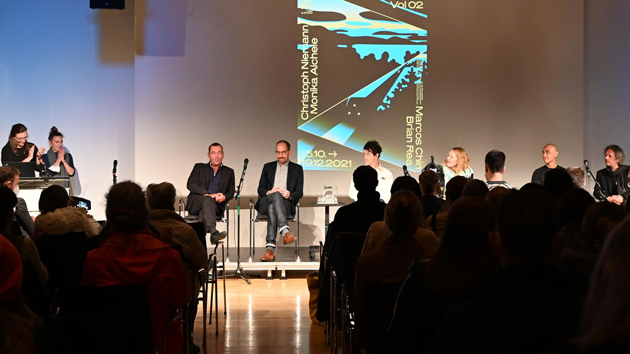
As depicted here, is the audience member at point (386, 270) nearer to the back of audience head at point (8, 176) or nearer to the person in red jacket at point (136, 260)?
the person in red jacket at point (136, 260)

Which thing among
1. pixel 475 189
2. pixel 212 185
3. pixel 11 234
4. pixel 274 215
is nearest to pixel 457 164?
pixel 274 215

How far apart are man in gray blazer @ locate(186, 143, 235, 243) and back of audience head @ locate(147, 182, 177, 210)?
11.0ft

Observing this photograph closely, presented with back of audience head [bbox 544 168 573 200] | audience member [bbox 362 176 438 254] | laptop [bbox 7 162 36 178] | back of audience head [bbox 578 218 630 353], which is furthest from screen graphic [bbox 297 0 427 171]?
back of audience head [bbox 578 218 630 353]

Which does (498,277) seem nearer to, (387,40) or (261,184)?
(261,184)

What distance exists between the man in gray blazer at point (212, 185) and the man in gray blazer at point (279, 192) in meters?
0.39

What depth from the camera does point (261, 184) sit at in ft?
25.0

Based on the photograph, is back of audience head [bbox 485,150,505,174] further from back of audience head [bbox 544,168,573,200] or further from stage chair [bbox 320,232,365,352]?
stage chair [bbox 320,232,365,352]

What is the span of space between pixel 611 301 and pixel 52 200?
364 centimetres

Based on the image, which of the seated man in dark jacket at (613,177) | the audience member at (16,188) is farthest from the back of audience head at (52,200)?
the seated man in dark jacket at (613,177)

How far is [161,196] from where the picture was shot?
3.75 m

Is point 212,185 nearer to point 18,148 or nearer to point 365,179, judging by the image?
point 18,148

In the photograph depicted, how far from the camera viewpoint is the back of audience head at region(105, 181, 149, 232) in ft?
8.82

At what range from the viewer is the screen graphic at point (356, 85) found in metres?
8.20

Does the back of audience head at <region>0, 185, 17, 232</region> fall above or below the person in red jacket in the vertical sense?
above
